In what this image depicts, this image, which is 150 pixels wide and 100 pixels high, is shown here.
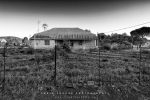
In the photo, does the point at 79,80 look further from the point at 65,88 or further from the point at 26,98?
the point at 26,98

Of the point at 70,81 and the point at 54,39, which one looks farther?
the point at 54,39

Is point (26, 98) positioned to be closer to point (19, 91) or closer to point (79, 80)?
point (19, 91)

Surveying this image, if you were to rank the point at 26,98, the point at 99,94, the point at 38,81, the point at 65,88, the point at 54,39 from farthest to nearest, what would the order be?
the point at 54,39
the point at 38,81
the point at 65,88
the point at 99,94
the point at 26,98

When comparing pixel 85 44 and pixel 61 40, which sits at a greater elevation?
pixel 61 40

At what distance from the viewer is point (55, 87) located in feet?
9.47

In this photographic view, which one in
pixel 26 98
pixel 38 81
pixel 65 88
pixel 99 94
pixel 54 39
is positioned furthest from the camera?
pixel 54 39

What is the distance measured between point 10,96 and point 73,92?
1999 mm

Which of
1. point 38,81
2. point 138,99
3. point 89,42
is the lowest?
point 138,99

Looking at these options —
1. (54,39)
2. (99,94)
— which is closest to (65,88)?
(99,94)

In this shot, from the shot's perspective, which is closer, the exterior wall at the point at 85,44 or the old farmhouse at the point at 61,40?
the old farmhouse at the point at 61,40

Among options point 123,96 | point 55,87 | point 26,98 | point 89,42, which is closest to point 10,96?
point 26,98

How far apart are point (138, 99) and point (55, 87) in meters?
2.79

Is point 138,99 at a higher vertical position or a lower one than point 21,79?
lower

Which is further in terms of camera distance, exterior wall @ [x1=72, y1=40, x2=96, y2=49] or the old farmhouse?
exterior wall @ [x1=72, y1=40, x2=96, y2=49]
